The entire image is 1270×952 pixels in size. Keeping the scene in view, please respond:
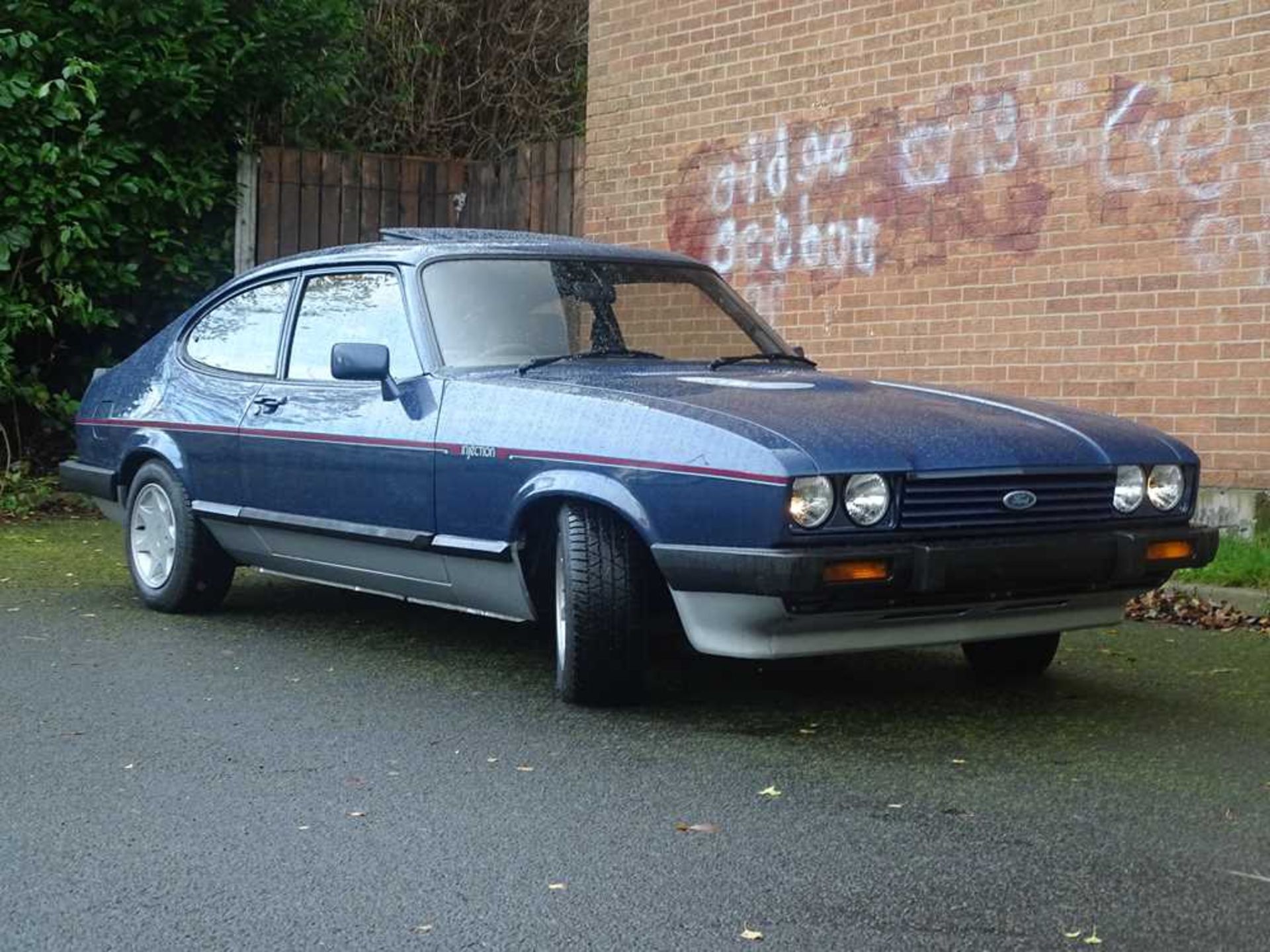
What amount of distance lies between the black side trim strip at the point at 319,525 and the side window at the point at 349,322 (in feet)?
1.79

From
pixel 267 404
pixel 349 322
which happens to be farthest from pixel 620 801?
pixel 267 404

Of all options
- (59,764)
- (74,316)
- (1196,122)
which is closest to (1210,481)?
(1196,122)

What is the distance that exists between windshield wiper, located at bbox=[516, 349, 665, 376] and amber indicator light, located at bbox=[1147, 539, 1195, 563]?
190 centimetres

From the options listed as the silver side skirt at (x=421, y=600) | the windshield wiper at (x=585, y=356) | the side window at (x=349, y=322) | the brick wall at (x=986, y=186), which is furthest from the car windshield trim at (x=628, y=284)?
the brick wall at (x=986, y=186)

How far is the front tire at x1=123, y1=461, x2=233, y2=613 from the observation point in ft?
24.6

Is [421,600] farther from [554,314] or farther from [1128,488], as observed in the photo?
[1128,488]

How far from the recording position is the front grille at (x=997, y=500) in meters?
5.09

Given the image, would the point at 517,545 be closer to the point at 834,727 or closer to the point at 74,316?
the point at 834,727

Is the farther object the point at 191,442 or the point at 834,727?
Result: the point at 191,442

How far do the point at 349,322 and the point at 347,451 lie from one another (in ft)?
1.97

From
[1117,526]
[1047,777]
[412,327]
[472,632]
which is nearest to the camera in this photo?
[1047,777]

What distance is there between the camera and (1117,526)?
17.8ft

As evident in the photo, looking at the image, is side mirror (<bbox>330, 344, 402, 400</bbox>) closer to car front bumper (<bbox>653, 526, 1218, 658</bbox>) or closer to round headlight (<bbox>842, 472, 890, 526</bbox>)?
car front bumper (<bbox>653, 526, 1218, 658</bbox>)

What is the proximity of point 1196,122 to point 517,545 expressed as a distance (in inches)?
185
